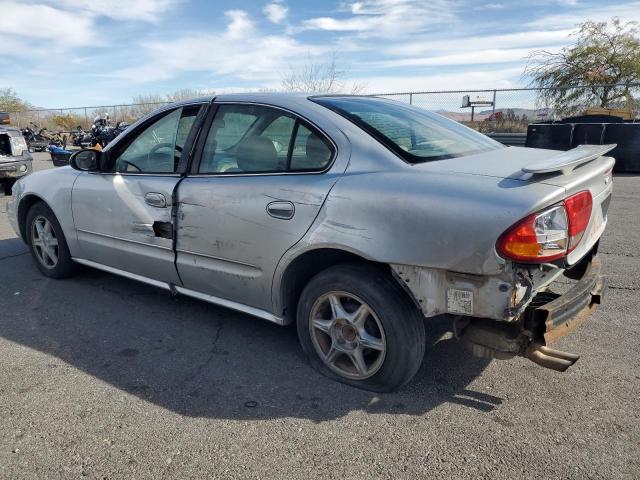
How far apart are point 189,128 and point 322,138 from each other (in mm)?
1174

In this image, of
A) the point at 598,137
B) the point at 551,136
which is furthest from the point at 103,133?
the point at 598,137

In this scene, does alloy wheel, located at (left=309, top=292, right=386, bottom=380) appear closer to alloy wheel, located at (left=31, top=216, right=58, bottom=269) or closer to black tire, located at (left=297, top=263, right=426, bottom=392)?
black tire, located at (left=297, top=263, right=426, bottom=392)

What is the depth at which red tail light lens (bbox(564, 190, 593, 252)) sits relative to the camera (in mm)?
2445

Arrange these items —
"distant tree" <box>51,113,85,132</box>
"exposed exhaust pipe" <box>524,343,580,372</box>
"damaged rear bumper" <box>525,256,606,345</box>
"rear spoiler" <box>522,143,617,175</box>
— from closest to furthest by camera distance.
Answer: "rear spoiler" <box>522,143,617,175</box>
"damaged rear bumper" <box>525,256,606,345</box>
"exposed exhaust pipe" <box>524,343,580,372</box>
"distant tree" <box>51,113,85,132</box>

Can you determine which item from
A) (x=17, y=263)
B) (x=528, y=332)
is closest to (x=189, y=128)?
(x=528, y=332)

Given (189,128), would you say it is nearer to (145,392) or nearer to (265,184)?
(265,184)

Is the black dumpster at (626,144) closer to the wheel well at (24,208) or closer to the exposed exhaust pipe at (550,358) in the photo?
the exposed exhaust pipe at (550,358)

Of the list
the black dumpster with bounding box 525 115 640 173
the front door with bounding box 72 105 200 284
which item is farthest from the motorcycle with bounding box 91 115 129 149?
the front door with bounding box 72 105 200 284

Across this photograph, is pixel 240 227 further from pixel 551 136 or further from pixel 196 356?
pixel 551 136

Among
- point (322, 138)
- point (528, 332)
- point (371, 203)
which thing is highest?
point (322, 138)

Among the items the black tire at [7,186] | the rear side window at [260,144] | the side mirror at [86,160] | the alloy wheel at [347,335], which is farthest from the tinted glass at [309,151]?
the black tire at [7,186]

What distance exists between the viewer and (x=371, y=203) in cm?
265

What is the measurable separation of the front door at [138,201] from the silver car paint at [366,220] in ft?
0.09

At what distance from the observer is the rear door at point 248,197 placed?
2961 millimetres
